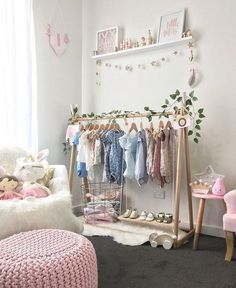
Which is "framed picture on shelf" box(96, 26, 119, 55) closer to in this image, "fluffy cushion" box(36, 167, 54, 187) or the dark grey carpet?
"fluffy cushion" box(36, 167, 54, 187)

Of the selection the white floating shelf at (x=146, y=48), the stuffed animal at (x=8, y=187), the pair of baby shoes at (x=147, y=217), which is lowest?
the pair of baby shoes at (x=147, y=217)

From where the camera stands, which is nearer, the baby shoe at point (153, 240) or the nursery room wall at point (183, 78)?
the baby shoe at point (153, 240)

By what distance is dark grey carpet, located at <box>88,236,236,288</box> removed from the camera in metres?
1.88

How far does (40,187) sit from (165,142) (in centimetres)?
115

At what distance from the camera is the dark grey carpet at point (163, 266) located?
6.16ft

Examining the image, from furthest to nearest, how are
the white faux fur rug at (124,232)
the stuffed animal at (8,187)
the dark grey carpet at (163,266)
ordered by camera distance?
the white faux fur rug at (124,232)
the stuffed animal at (8,187)
the dark grey carpet at (163,266)

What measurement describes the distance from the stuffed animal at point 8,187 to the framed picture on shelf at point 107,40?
189 centimetres

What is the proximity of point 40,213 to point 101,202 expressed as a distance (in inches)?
50.6

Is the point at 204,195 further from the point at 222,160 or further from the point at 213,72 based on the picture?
the point at 213,72

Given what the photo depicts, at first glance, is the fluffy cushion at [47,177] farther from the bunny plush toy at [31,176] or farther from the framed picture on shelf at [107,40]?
the framed picture on shelf at [107,40]

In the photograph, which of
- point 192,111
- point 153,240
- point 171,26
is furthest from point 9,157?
point 171,26

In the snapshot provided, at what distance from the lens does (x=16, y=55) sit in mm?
2916

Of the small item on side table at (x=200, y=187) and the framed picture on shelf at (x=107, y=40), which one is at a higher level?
the framed picture on shelf at (x=107, y=40)

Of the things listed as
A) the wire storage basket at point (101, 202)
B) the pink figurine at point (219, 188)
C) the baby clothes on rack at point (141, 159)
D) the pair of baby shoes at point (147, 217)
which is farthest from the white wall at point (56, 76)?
the pink figurine at point (219, 188)
